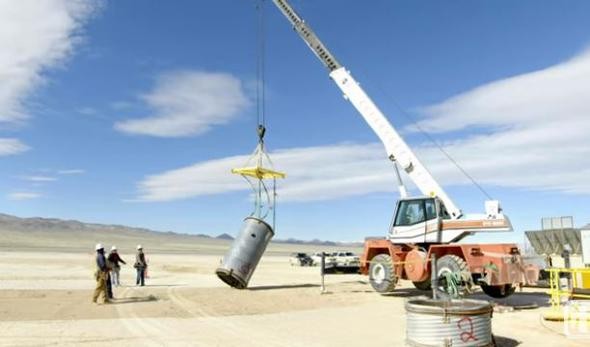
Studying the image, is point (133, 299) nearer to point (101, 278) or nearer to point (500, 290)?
point (101, 278)

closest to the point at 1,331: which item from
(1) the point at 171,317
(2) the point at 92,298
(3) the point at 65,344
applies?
(3) the point at 65,344

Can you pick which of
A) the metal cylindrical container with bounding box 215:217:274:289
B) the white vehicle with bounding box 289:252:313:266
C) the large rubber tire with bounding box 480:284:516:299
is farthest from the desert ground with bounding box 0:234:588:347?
the white vehicle with bounding box 289:252:313:266

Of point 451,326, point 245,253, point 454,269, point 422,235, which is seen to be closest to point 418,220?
point 422,235

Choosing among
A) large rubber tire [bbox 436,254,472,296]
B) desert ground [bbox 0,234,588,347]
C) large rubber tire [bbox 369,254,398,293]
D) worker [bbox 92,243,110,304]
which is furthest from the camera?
large rubber tire [bbox 369,254,398,293]

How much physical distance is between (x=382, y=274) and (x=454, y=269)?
3.44m

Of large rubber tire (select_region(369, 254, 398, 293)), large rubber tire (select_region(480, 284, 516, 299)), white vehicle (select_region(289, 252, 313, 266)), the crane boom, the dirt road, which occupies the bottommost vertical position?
the dirt road

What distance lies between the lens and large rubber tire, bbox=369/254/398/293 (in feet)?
66.3

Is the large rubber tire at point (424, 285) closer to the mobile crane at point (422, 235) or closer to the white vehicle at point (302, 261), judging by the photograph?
the mobile crane at point (422, 235)

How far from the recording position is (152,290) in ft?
74.4

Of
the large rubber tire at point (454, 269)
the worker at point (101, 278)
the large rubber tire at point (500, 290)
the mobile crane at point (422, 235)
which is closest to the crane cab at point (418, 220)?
the mobile crane at point (422, 235)

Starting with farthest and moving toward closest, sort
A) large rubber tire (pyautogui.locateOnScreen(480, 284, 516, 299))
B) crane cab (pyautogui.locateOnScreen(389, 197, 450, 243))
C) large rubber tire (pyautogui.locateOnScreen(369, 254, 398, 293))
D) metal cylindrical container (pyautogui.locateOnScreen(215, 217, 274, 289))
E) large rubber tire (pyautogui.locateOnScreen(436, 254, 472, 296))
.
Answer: metal cylindrical container (pyautogui.locateOnScreen(215, 217, 274, 289)), large rubber tire (pyautogui.locateOnScreen(369, 254, 398, 293)), crane cab (pyautogui.locateOnScreen(389, 197, 450, 243)), large rubber tire (pyautogui.locateOnScreen(480, 284, 516, 299)), large rubber tire (pyautogui.locateOnScreen(436, 254, 472, 296))

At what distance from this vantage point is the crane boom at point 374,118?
2009cm

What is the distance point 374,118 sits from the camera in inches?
861

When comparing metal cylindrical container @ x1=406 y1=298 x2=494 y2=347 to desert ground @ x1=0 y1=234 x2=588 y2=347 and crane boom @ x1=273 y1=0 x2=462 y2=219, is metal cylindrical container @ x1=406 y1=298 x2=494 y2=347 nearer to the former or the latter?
desert ground @ x1=0 y1=234 x2=588 y2=347
